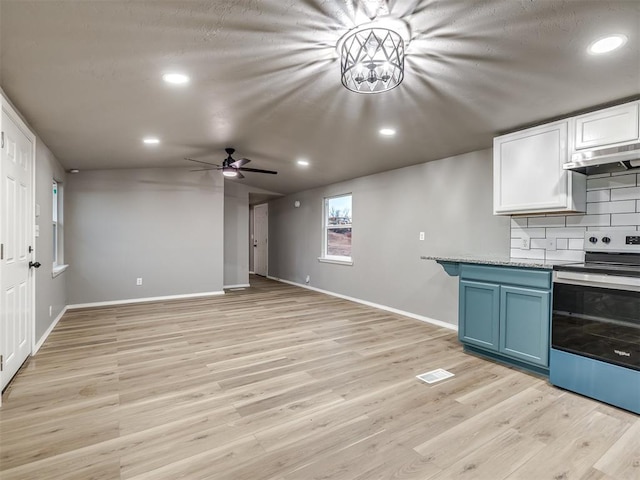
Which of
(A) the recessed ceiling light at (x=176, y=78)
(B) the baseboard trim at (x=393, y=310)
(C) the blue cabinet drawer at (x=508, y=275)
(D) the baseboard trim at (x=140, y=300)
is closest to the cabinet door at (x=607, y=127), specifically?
(C) the blue cabinet drawer at (x=508, y=275)

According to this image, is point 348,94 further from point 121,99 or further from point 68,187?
point 68,187

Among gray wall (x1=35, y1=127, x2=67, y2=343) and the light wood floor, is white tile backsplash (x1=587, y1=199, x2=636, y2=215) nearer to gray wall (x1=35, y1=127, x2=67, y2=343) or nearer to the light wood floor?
the light wood floor

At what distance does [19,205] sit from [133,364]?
1.68m

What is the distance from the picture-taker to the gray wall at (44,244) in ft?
11.4

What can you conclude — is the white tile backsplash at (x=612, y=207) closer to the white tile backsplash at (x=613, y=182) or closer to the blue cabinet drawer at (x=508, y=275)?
the white tile backsplash at (x=613, y=182)

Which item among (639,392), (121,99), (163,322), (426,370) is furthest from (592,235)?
(163,322)

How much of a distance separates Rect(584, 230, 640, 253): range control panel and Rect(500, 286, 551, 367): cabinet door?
0.68 meters

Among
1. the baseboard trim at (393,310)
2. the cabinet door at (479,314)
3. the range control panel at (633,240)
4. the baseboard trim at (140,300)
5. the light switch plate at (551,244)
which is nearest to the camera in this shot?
the range control panel at (633,240)

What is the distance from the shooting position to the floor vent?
2.77 metres

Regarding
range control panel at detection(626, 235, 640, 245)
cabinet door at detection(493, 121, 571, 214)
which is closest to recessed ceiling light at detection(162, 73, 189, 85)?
cabinet door at detection(493, 121, 571, 214)

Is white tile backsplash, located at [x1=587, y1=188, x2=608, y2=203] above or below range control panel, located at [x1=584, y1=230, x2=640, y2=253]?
above

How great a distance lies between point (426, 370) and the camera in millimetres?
2957

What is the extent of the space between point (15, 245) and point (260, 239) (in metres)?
7.13

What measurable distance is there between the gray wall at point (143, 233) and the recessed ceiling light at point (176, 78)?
4016mm
